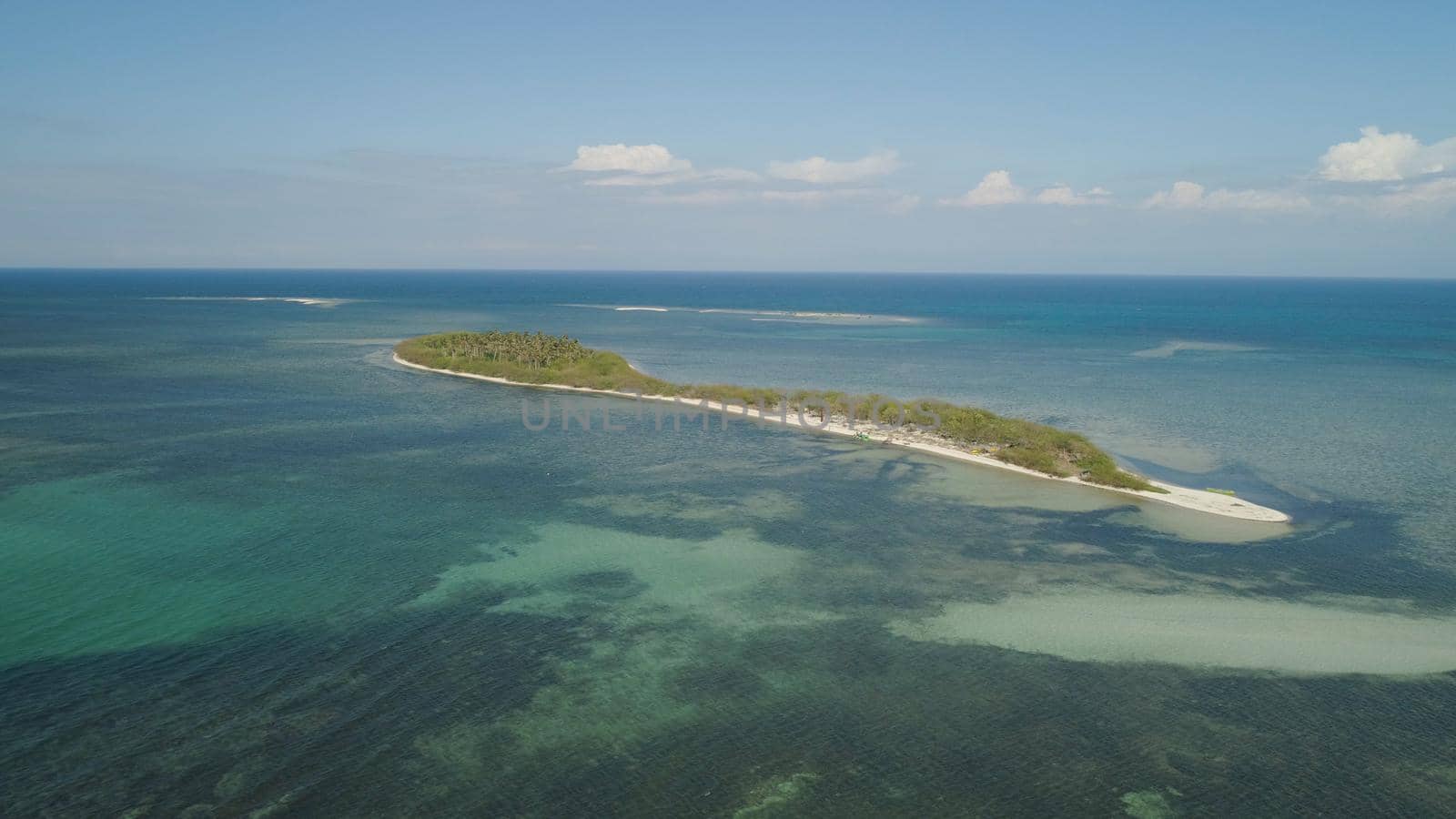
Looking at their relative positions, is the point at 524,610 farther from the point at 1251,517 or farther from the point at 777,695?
the point at 1251,517

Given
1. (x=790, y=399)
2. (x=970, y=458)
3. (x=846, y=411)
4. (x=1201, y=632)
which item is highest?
(x=790, y=399)

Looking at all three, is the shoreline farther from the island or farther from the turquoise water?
the turquoise water

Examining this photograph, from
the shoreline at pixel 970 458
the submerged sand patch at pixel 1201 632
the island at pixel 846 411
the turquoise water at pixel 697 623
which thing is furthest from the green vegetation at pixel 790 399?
the submerged sand patch at pixel 1201 632

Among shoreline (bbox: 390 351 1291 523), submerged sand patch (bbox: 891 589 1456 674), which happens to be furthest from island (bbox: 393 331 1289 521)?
submerged sand patch (bbox: 891 589 1456 674)

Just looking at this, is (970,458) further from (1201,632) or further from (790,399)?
(1201,632)

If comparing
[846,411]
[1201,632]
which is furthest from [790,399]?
[1201,632]

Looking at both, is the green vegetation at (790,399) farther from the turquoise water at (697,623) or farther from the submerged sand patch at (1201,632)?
the submerged sand patch at (1201,632)
